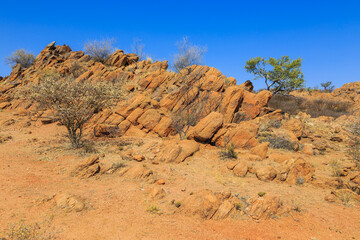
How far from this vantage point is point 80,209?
20.3ft

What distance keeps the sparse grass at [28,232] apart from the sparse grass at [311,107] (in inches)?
860

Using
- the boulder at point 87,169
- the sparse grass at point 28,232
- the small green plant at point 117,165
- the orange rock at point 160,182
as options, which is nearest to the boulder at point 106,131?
the small green plant at point 117,165

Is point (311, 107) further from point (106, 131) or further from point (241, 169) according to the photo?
point (106, 131)

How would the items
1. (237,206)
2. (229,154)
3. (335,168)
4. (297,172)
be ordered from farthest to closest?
1. (229,154)
2. (335,168)
3. (297,172)
4. (237,206)

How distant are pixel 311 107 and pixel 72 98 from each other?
24.9 metres

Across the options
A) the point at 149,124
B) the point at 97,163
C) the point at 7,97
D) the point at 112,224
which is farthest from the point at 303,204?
the point at 7,97

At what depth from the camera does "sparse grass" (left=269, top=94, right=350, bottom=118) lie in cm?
2241

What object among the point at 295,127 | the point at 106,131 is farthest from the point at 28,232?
the point at 295,127

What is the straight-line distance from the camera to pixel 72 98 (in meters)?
12.2

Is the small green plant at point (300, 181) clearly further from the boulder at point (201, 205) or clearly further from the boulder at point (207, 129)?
the boulder at point (207, 129)

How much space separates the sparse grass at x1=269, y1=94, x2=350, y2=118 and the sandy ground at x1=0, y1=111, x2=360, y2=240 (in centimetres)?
1586

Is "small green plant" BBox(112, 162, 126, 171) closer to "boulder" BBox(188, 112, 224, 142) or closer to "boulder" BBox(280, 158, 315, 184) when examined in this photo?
"boulder" BBox(188, 112, 224, 142)

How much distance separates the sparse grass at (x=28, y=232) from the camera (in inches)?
191

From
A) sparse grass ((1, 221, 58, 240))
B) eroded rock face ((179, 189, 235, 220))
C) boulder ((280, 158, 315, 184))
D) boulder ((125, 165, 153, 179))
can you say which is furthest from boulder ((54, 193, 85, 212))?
boulder ((280, 158, 315, 184))
